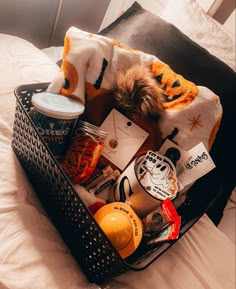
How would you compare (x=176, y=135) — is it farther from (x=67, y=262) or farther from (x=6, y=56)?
(x=6, y=56)

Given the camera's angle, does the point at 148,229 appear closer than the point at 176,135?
Yes

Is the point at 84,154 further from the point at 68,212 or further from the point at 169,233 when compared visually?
the point at 169,233

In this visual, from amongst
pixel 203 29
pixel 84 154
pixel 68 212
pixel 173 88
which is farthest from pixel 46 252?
pixel 203 29

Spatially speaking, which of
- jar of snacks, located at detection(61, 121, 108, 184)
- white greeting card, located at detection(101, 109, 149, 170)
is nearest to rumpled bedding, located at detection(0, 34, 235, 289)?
jar of snacks, located at detection(61, 121, 108, 184)

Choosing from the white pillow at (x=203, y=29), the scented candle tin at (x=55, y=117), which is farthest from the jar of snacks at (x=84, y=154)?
the white pillow at (x=203, y=29)

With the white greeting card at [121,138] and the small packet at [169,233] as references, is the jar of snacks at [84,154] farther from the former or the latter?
the small packet at [169,233]

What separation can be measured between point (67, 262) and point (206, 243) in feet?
1.37

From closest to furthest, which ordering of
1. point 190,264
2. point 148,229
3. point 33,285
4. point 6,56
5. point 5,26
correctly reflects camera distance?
point 33,285 → point 148,229 → point 190,264 → point 6,56 → point 5,26

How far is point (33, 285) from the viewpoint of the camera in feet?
1.41

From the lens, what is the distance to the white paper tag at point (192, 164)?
64cm

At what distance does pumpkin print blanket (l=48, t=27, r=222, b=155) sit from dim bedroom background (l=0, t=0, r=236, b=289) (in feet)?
0.57

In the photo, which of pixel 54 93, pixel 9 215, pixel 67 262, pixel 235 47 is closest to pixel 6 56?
pixel 54 93

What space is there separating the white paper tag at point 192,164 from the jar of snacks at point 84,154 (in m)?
0.19

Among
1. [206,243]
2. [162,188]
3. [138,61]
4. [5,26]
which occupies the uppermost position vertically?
[138,61]
